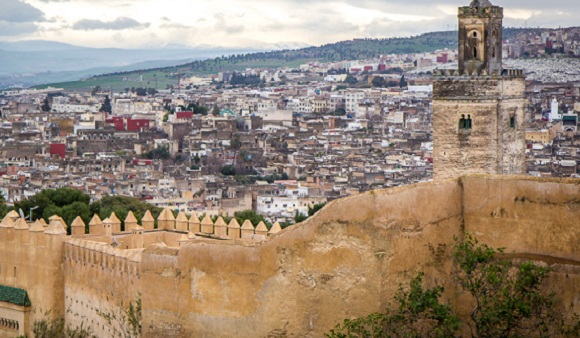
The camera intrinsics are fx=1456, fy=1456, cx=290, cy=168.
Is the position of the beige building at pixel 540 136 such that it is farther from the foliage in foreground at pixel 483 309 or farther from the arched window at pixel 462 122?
the foliage in foreground at pixel 483 309

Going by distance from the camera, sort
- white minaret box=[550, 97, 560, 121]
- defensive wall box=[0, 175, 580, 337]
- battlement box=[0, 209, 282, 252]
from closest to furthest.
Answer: defensive wall box=[0, 175, 580, 337]
battlement box=[0, 209, 282, 252]
white minaret box=[550, 97, 560, 121]

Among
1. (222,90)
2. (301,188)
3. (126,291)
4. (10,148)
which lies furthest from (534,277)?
(222,90)

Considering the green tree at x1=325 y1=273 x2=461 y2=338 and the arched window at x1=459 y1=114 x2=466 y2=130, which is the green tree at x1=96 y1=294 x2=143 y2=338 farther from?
the arched window at x1=459 y1=114 x2=466 y2=130

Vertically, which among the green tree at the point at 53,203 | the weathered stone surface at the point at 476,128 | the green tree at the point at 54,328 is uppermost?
the weathered stone surface at the point at 476,128

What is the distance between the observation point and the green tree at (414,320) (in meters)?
13.4

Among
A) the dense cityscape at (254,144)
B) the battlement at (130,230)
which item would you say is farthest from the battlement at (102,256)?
the dense cityscape at (254,144)

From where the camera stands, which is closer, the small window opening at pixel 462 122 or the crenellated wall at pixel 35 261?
the crenellated wall at pixel 35 261

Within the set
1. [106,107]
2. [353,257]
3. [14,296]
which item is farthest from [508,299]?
[106,107]

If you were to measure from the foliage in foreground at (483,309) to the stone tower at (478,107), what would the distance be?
10.3 meters

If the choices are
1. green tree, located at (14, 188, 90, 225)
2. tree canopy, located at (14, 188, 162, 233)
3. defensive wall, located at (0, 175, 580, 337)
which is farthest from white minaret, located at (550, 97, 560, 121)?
defensive wall, located at (0, 175, 580, 337)

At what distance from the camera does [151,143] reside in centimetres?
10631

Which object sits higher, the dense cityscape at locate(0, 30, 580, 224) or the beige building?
the beige building

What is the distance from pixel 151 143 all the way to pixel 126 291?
87.6m

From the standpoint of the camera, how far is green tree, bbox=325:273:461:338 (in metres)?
13.4
